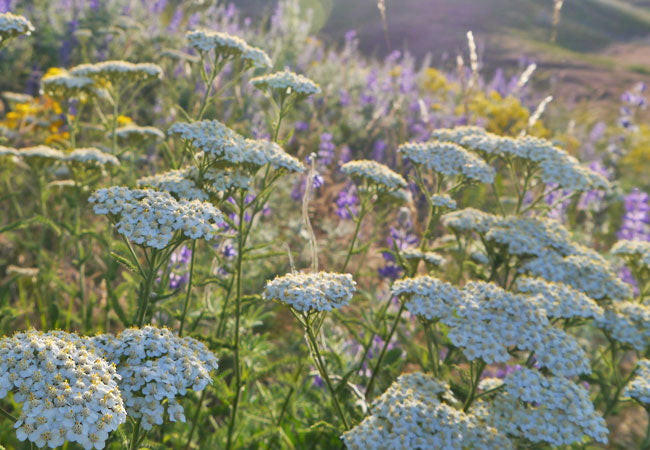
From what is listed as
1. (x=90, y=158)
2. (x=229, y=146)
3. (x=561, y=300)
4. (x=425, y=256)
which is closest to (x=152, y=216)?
(x=229, y=146)

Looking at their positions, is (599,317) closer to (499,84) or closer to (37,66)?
(37,66)

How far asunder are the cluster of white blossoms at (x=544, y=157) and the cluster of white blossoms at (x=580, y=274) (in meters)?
0.49

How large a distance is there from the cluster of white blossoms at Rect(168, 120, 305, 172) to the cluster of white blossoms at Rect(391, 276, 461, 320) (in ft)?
2.68

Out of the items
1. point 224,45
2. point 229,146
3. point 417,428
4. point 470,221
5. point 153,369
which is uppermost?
point 224,45

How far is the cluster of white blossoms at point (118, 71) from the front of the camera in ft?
10.7

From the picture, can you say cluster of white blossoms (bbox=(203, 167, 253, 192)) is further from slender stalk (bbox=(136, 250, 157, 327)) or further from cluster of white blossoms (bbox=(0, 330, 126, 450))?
cluster of white blossoms (bbox=(0, 330, 126, 450))

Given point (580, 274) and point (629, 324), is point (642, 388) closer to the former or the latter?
point (629, 324)

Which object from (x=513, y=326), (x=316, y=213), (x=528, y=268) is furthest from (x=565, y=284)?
(x=316, y=213)

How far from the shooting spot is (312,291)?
6.97ft

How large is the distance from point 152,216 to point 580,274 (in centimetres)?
246

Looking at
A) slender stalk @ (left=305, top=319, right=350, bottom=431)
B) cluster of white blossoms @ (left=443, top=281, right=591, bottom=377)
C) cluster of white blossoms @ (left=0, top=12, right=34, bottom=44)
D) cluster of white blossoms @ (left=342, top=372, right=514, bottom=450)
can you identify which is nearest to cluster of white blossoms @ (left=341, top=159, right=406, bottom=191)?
cluster of white blossoms @ (left=443, top=281, right=591, bottom=377)

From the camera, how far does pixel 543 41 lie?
38.5 meters

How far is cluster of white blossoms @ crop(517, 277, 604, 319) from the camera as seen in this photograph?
8.56 feet

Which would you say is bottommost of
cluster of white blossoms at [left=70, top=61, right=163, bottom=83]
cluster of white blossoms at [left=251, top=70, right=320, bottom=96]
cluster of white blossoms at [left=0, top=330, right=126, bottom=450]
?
cluster of white blossoms at [left=0, top=330, right=126, bottom=450]
